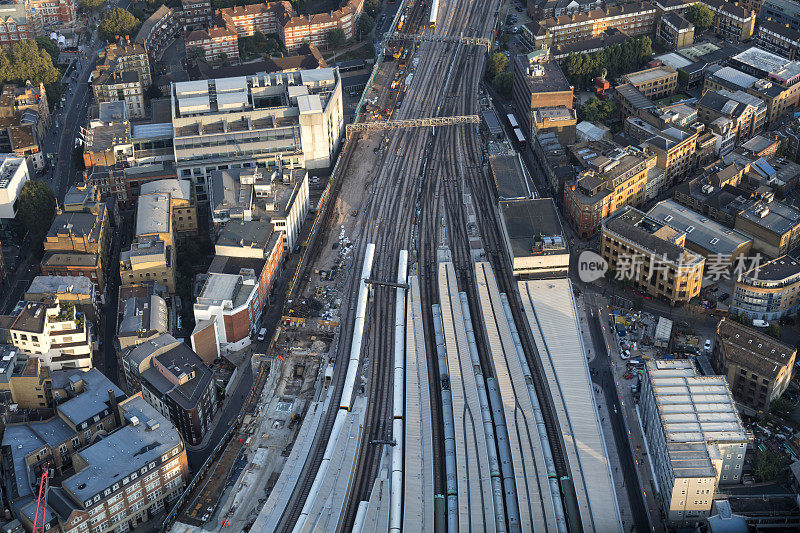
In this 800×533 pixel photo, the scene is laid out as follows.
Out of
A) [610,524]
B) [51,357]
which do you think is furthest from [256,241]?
[610,524]

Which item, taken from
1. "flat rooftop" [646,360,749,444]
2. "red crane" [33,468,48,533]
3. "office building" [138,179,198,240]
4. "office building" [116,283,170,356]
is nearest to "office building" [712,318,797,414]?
"flat rooftop" [646,360,749,444]

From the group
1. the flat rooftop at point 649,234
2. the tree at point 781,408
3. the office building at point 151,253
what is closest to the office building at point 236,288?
the office building at point 151,253

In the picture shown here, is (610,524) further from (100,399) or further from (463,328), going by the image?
(100,399)

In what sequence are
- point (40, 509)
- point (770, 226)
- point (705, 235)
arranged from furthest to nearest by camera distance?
point (705, 235) → point (770, 226) → point (40, 509)

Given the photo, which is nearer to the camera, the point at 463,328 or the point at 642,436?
the point at 642,436

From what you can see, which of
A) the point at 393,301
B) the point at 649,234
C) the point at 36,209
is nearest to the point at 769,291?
the point at 649,234

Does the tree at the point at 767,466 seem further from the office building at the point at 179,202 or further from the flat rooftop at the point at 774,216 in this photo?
the office building at the point at 179,202

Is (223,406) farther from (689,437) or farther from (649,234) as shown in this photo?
(649,234)

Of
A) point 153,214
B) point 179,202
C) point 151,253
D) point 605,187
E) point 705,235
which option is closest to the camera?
point 151,253
